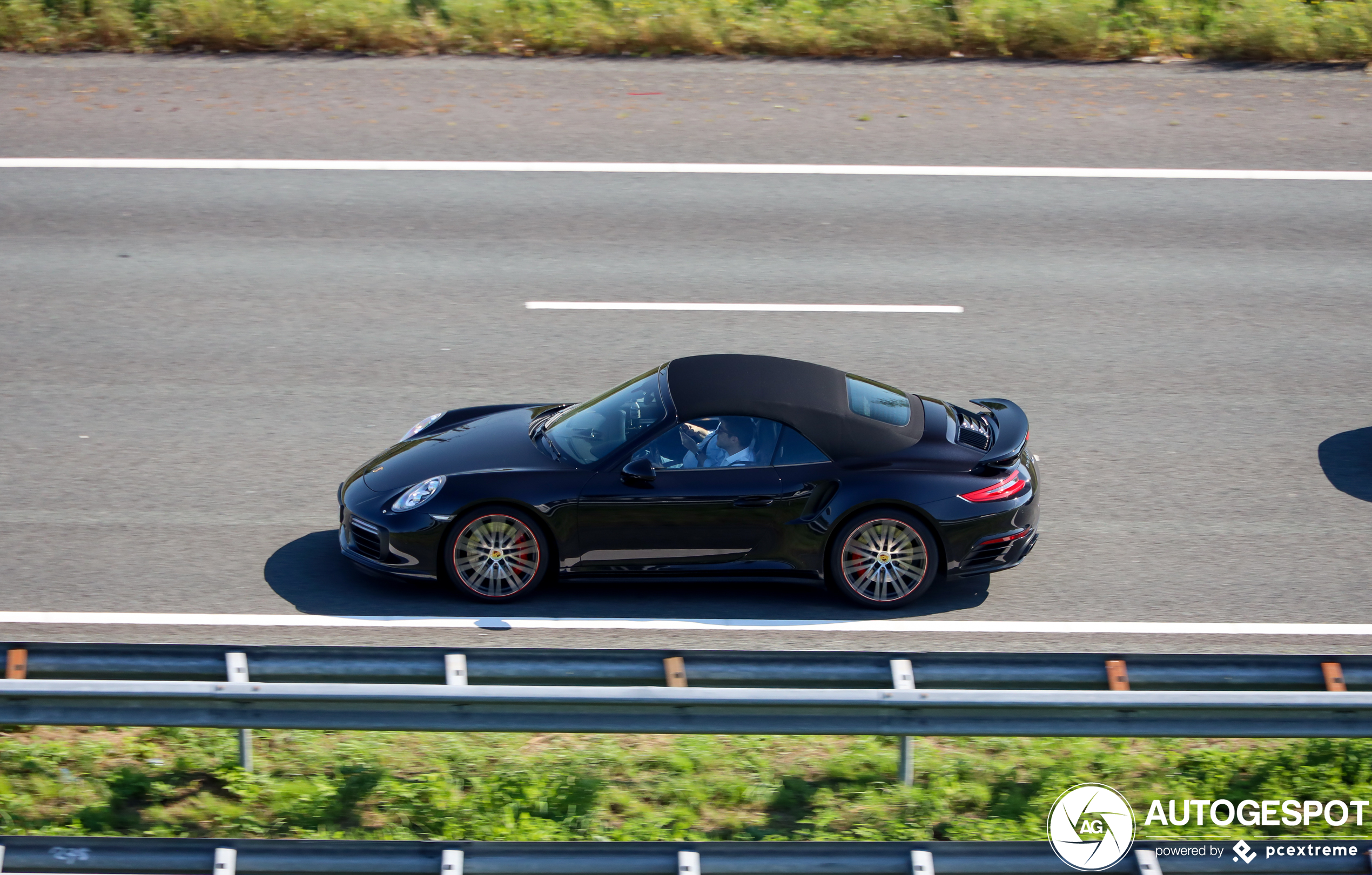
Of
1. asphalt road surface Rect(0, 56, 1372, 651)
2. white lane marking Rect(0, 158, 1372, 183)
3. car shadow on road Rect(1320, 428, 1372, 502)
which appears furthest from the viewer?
white lane marking Rect(0, 158, 1372, 183)

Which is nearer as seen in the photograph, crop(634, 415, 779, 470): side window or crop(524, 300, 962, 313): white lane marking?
crop(634, 415, 779, 470): side window

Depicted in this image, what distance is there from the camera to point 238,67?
16.5 m

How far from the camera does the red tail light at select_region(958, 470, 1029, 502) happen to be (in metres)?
7.88

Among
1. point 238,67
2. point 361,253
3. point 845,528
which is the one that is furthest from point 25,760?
point 238,67

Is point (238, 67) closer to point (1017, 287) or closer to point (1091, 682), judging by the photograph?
point (1017, 287)

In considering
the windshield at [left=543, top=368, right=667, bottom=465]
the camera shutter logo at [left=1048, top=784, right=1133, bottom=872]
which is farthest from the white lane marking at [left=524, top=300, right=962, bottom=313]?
the camera shutter logo at [left=1048, top=784, right=1133, bottom=872]

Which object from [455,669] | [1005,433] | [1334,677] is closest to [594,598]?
[455,669]

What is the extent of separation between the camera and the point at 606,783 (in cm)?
615

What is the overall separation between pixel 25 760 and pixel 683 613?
340 cm

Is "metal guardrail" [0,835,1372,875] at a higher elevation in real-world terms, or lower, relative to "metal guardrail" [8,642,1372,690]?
lower

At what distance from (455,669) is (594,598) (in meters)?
2.06

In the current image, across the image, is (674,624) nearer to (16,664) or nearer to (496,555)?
(496,555)

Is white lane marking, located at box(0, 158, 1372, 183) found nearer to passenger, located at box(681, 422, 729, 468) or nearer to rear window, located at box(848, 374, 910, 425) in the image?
rear window, located at box(848, 374, 910, 425)

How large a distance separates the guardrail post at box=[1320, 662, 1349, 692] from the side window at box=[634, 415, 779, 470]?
118 inches
